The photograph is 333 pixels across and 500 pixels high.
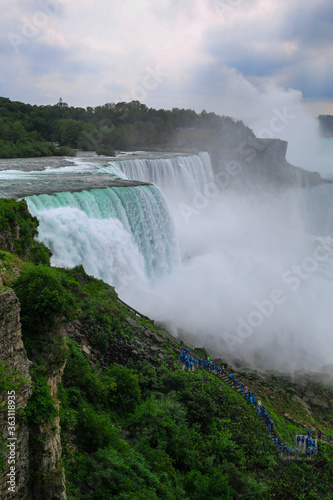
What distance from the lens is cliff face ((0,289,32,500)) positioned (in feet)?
15.2

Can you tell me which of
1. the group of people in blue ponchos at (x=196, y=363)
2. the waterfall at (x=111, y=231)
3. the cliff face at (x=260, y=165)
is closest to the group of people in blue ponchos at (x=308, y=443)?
the group of people in blue ponchos at (x=196, y=363)

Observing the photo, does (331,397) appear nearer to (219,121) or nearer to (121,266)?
(121,266)

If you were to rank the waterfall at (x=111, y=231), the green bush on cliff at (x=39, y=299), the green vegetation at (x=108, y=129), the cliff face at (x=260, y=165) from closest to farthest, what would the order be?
the green bush on cliff at (x=39, y=299) < the waterfall at (x=111, y=231) < the green vegetation at (x=108, y=129) < the cliff face at (x=260, y=165)

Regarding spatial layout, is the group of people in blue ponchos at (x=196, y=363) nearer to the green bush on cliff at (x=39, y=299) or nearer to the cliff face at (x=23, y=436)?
the green bush on cliff at (x=39, y=299)

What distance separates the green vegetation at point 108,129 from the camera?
3394cm

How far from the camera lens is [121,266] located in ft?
52.9

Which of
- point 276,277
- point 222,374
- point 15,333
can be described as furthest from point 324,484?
point 276,277

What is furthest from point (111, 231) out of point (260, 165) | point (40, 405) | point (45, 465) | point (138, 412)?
point (260, 165)

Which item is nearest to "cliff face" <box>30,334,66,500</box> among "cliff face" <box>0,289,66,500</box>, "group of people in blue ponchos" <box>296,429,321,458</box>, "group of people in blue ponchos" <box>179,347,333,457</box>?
"cliff face" <box>0,289,66,500</box>

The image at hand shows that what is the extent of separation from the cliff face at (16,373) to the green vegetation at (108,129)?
26819 mm

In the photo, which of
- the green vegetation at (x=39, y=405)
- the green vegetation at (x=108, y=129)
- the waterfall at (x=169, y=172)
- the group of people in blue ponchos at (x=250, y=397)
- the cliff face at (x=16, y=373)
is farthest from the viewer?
the green vegetation at (x=108, y=129)

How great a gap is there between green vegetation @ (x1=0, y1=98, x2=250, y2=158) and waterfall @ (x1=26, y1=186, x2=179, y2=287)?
15314mm

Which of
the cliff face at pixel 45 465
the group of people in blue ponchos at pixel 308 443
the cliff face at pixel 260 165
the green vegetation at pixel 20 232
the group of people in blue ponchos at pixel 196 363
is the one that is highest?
the cliff face at pixel 260 165

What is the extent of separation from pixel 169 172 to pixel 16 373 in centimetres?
2834
